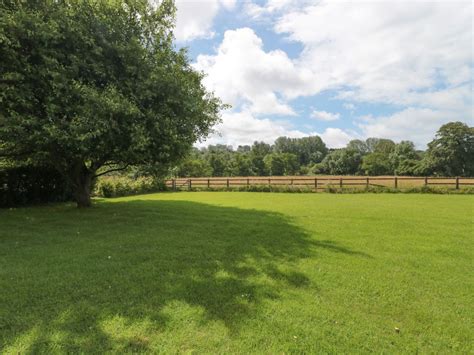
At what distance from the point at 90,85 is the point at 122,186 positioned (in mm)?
12860

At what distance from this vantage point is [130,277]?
4.36 metres

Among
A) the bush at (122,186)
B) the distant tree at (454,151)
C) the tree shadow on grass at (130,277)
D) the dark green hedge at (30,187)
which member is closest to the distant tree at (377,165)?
the distant tree at (454,151)

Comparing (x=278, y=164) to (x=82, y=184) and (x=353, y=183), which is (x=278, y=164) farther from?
(x=82, y=184)

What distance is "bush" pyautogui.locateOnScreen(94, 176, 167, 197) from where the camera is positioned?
18.8 m

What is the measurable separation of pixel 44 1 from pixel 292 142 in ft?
349

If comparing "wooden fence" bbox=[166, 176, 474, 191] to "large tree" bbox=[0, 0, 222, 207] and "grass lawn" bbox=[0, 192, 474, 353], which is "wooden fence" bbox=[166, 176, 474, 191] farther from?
"large tree" bbox=[0, 0, 222, 207]

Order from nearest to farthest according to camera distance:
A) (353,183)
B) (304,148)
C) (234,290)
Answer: (234,290) < (353,183) < (304,148)

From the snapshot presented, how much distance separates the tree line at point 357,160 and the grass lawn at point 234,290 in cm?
2261

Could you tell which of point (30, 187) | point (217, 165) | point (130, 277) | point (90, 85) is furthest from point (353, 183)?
point (217, 165)

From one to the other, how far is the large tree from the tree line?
1918 centimetres

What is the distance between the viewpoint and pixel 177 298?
12.2ft

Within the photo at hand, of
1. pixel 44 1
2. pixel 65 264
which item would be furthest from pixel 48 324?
pixel 44 1

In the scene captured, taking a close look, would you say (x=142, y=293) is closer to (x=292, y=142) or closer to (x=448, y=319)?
(x=448, y=319)

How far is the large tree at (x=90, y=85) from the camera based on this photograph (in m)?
7.34
